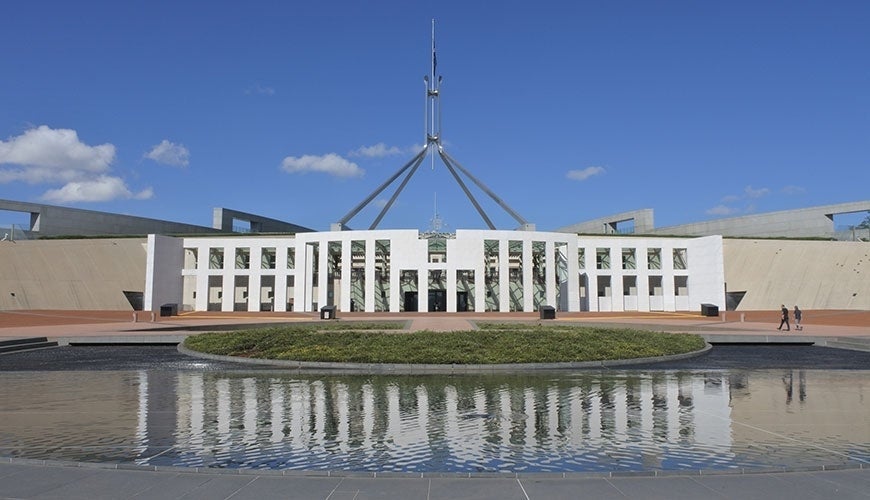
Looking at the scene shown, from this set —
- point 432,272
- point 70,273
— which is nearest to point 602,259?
point 432,272

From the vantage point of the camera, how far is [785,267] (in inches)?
1938

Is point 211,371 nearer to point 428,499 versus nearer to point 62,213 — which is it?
point 428,499

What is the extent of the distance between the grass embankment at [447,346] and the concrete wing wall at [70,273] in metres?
32.4

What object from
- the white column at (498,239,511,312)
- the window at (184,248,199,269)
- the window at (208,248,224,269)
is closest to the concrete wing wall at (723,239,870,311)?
the white column at (498,239,511,312)

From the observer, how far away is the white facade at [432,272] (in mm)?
45188

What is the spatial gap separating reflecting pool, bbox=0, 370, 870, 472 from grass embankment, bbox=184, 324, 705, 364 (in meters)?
1.93

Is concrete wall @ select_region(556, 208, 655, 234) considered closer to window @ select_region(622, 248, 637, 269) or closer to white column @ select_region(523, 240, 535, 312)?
window @ select_region(622, 248, 637, 269)

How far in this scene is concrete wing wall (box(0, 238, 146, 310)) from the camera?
1773 inches

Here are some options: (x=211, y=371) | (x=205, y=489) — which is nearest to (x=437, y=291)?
(x=211, y=371)

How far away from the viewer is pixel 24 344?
19375 millimetres

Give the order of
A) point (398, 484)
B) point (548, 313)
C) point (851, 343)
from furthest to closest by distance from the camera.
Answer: point (548, 313), point (851, 343), point (398, 484)

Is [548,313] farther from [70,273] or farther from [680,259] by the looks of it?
[70,273]

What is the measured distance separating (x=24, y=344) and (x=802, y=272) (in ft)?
176

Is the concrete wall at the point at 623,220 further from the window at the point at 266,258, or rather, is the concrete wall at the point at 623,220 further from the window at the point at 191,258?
the window at the point at 191,258
